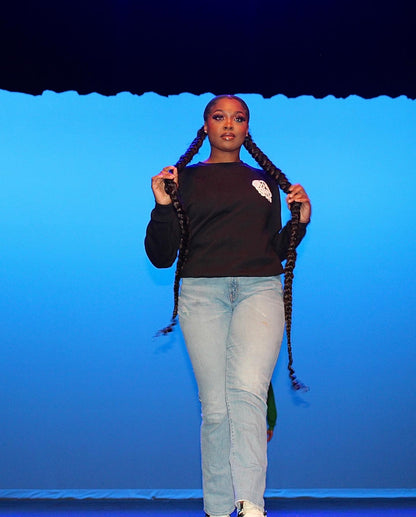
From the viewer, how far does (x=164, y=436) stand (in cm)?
326

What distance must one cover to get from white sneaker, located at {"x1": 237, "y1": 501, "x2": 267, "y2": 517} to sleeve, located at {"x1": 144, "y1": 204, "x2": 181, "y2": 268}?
832mm

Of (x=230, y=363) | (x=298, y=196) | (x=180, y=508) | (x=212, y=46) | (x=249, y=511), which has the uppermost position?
(x=212, y=46)

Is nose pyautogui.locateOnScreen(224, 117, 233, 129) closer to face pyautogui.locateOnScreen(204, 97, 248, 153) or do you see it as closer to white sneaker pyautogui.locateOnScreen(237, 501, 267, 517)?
face pyautogui.locateOnScreen(204, 97, 248, 153)

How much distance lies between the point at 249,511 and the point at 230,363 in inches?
17.3

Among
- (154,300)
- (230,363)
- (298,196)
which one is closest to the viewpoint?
(230,363)

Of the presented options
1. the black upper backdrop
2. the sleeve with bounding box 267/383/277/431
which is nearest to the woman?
the sleeve with bounding box 267/383/277/431

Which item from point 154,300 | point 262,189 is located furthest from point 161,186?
point 154,300

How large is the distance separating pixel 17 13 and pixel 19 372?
1.76m

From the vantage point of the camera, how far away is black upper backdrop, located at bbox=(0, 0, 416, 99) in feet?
10.2

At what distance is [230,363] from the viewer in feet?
6.63

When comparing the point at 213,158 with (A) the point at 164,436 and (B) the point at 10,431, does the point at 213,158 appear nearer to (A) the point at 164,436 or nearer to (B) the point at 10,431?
(A) the point at 164,436

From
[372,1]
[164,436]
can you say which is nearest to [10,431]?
[164,436]

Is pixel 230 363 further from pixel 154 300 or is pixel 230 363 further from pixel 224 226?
pixel 154 300

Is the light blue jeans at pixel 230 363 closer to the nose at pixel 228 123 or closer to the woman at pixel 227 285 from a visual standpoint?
the woman at pixel 227 285
